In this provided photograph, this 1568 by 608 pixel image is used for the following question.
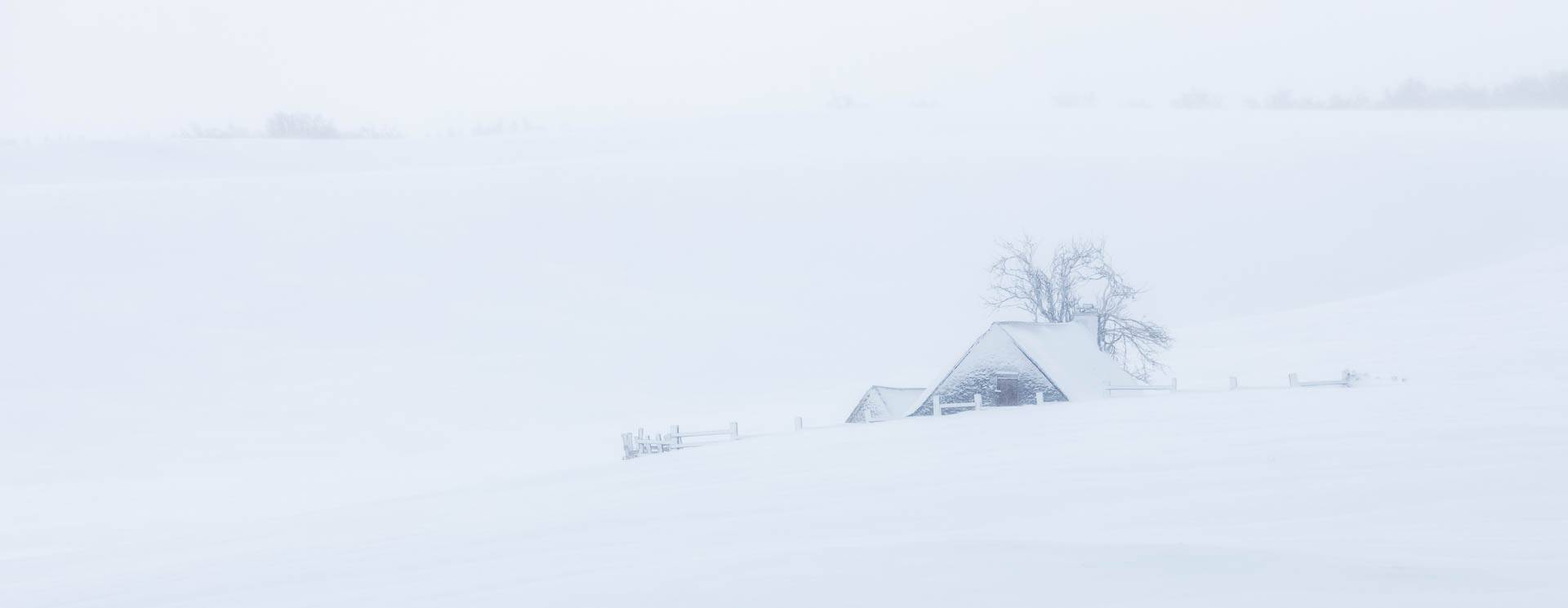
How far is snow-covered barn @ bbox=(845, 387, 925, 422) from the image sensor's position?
25.0 metres

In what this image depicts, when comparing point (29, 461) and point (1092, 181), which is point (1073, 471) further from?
point (1092, 181)

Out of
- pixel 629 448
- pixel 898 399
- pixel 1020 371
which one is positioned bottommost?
pixel 629 448

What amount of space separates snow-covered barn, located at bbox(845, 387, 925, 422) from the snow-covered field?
1708mm

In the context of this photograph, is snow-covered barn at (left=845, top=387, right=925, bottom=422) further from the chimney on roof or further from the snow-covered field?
the chimney on roof

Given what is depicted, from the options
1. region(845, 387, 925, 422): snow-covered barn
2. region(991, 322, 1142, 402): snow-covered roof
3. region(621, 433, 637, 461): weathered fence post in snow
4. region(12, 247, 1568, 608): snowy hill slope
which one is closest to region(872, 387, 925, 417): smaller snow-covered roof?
region(845, 387, 925, 422): snow-covered barn

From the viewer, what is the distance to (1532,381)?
20.8 metres

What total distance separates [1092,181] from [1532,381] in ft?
141

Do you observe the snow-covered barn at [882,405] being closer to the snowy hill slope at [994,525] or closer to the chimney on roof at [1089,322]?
the snowy hill slope at [994,525]

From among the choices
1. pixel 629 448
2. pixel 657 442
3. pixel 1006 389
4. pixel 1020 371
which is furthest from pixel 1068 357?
pixel 629 448

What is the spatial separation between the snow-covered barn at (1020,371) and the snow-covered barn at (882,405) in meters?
1.29

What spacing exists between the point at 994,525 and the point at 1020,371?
38.5 feet

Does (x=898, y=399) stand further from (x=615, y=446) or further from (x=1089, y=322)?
(x=615, y=446)

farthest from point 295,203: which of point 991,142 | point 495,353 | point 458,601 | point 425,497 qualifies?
point 458,601

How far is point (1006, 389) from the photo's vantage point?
22531 mm
